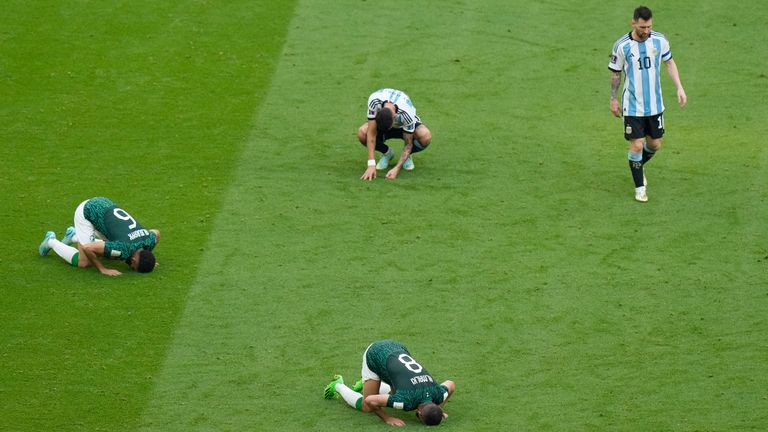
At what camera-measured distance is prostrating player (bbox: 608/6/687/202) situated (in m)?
13.1

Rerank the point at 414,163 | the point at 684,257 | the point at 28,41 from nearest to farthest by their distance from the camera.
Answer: the point at 684,257, the point at 414,163, the point at 28,41

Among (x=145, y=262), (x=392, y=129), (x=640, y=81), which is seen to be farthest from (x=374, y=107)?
(x=145, y=262)

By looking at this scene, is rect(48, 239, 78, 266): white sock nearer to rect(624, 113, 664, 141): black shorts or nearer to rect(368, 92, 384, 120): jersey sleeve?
rect(368, 92, 384, 120): jersey sleeve

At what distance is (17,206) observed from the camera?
13.3 m

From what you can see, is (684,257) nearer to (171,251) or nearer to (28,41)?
(171,251)

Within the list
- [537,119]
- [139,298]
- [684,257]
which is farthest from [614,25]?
[139,298]

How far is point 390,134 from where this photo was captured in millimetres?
14148

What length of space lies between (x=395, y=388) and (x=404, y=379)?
0.09m

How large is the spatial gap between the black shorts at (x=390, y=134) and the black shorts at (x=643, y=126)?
87.1 inches

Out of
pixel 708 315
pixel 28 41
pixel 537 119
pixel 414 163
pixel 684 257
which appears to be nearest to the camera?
pixel 708 315

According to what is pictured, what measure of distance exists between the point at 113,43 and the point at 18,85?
5.18 ft

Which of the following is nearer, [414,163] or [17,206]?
[17,206]

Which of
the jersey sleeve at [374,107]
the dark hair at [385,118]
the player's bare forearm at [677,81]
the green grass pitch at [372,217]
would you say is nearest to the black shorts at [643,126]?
the player's bare forearm at [677,81]

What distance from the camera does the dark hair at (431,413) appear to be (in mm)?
9516
